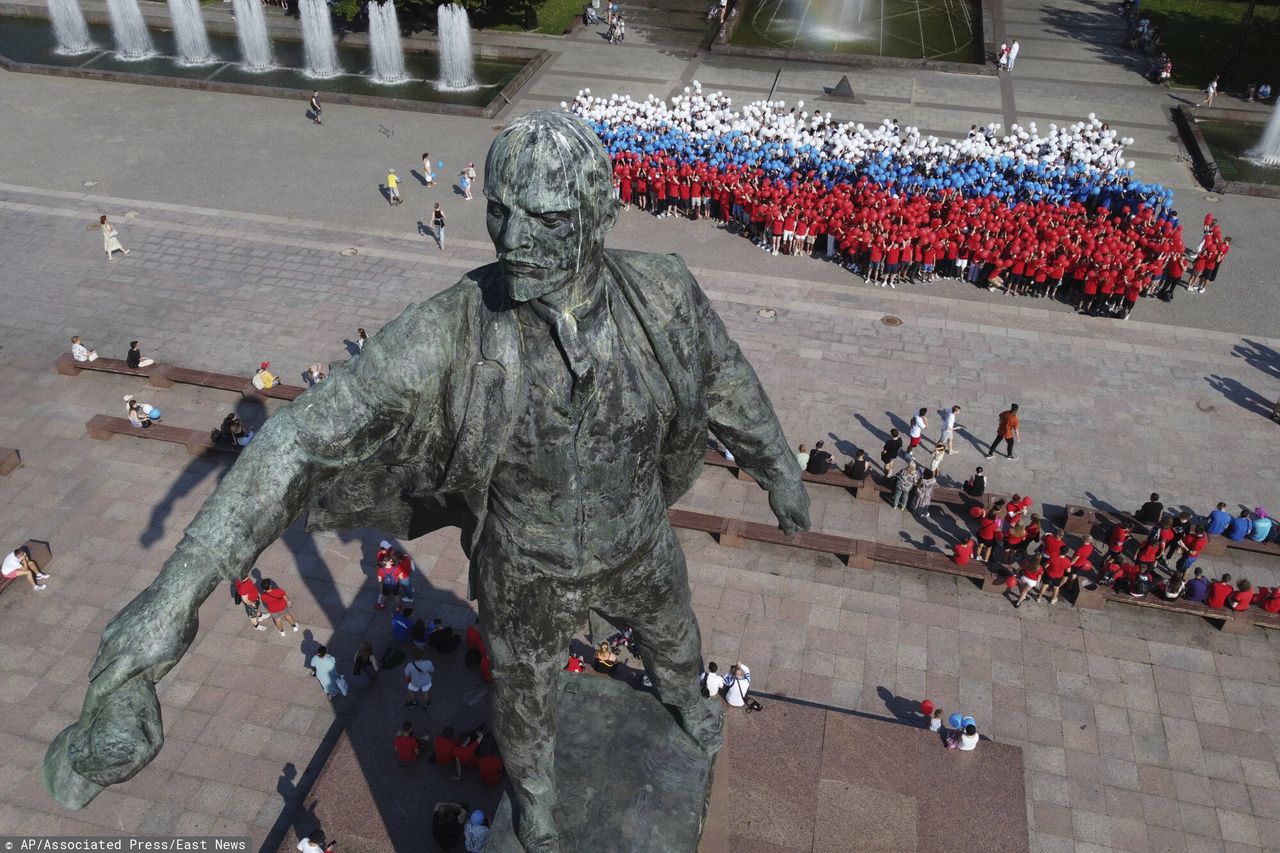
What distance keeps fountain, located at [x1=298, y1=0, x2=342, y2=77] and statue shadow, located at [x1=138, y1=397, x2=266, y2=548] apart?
2387 centimetres

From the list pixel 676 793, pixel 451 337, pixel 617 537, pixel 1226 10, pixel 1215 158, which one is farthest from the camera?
pixel 1226 10

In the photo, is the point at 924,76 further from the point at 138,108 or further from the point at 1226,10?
the point at 138,108

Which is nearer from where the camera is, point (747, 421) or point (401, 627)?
point (747, 421)

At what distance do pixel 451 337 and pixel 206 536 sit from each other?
156 centimetres

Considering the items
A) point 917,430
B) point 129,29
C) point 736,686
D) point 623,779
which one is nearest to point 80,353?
point 736,686

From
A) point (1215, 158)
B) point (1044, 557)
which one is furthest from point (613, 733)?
point (1215, 158)

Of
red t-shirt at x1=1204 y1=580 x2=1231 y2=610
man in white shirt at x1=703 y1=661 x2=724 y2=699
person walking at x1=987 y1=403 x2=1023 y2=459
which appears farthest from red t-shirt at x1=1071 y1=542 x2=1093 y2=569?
man in white shirt at x1=703 y1=661 x2=724 y2=699

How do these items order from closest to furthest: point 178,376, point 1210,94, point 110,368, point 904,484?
point 904,484
point 178,376
point 110,368
point 1210,94

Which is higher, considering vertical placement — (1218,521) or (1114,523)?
(1218,521)

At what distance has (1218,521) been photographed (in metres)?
17.4

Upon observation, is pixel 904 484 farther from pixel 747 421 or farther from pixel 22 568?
pixel 22 568

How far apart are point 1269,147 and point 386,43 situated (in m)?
32.8

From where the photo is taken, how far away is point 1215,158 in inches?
1313

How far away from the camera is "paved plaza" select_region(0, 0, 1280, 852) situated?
14.0 m
